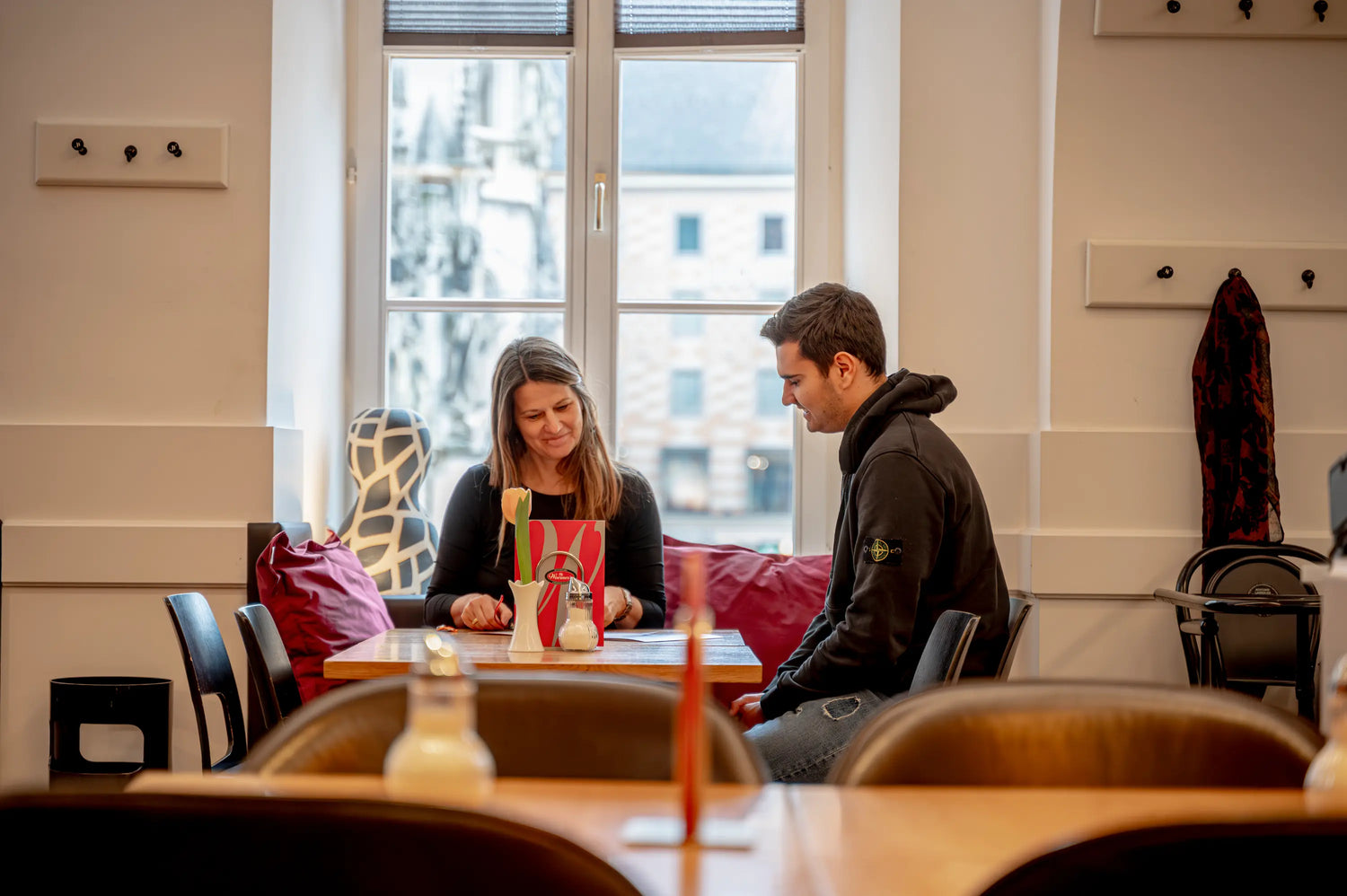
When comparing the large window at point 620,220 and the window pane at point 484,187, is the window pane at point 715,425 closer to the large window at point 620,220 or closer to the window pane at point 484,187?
the large window at point 620,220

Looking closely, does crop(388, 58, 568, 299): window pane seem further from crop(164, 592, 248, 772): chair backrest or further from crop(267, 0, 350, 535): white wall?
crop(164, 592, 248, 772): chair backrest

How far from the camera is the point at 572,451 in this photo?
3.21 meters

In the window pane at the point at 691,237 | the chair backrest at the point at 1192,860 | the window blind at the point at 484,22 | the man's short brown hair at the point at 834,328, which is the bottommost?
the chair backrest at the point at 1192,860

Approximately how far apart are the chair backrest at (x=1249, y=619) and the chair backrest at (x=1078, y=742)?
239cm

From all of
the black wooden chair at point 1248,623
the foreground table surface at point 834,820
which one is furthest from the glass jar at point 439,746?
the black wooden chair at point 1248,623

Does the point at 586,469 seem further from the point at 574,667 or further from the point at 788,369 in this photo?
the point at 574,667

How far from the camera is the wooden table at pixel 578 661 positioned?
2.26m

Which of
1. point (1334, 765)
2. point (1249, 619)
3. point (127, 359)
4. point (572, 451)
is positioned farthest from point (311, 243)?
point (1334, 765)

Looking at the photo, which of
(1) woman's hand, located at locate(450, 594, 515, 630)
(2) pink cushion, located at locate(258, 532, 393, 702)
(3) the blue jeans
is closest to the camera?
(3) the blue jeans

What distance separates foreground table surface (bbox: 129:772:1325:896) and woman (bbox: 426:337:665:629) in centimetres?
209

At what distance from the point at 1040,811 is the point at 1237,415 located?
113 inches

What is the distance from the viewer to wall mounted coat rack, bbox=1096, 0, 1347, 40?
357 cm

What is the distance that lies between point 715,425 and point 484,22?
5.84 feet

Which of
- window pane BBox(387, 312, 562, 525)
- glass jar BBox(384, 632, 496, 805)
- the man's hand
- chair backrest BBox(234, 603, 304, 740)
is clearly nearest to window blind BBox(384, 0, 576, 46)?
window pane BBox(387, 312, 562, 525)
